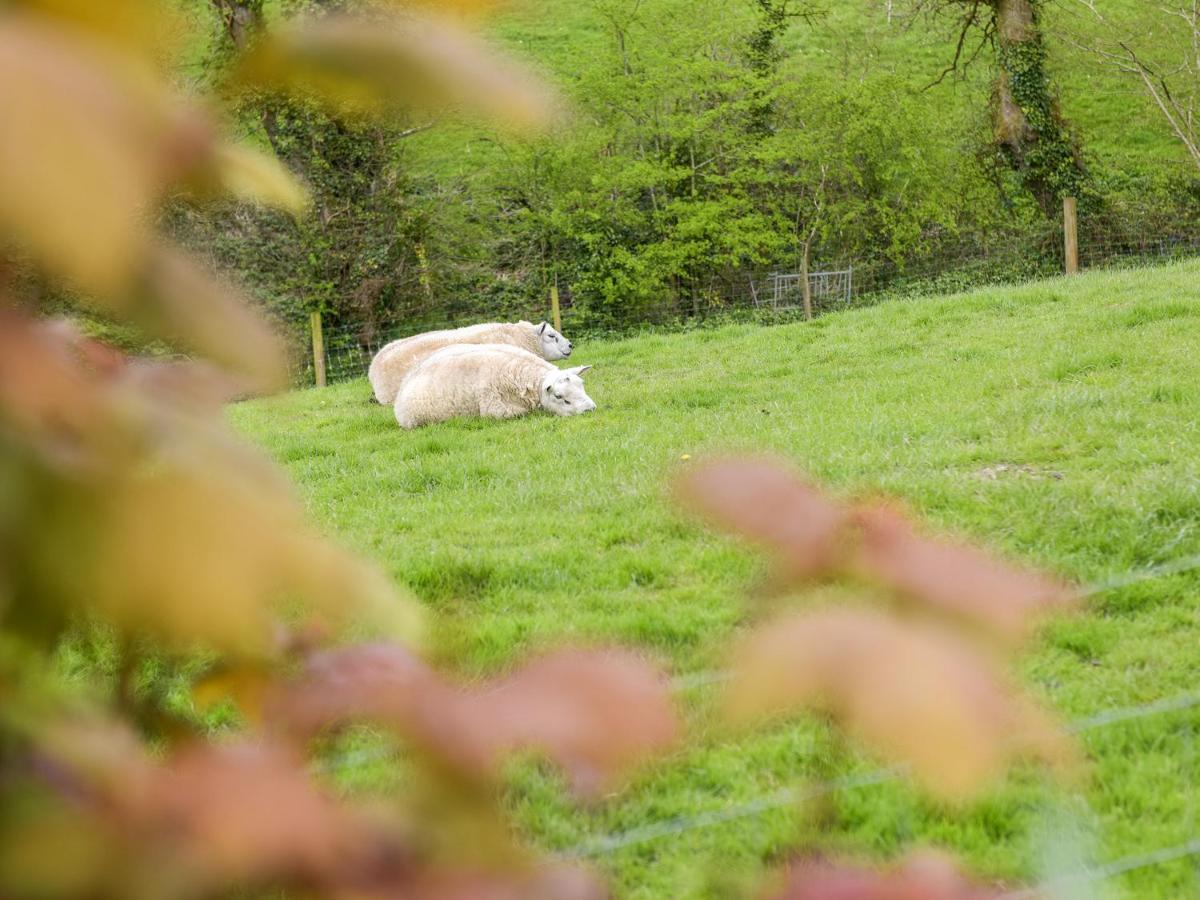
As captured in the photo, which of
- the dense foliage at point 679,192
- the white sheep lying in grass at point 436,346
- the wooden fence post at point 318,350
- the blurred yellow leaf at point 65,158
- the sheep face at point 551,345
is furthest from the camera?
the dense foliage at point 679,192

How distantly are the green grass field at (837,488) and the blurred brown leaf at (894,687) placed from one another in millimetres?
277

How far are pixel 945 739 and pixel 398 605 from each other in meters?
0.28

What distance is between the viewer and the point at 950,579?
0.72m

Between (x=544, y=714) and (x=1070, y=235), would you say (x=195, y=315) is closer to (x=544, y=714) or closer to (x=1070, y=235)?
(x=544, y=714)

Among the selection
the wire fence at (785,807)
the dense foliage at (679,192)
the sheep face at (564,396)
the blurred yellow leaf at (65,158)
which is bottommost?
the wire fence at (785,807)

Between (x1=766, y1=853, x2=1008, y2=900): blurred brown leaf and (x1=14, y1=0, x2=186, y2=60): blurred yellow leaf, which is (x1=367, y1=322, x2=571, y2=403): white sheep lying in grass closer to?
(x1=766, y1=853, x2=1008, y2=900): blurred brown leaf

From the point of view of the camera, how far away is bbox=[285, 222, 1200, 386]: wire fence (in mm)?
19859

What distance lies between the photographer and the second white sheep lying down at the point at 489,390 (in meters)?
9.95

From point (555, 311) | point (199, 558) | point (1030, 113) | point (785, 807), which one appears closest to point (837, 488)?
point (785, 807)

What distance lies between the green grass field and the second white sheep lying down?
0.38 m

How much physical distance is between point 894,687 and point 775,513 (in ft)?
0.72

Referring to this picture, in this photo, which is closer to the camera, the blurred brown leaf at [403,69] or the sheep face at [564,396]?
the blurred brown leaf at [403,69]

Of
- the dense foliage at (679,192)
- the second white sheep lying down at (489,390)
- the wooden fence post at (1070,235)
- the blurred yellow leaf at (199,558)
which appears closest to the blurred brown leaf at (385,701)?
the blurred yellow leaf at (199,558)

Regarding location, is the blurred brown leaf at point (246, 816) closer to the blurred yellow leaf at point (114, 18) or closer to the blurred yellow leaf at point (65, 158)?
the blurred yellow leaf at point (65, 158)
